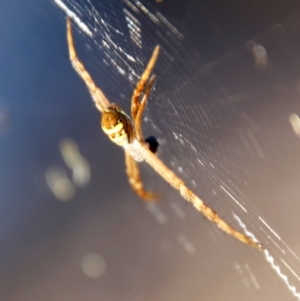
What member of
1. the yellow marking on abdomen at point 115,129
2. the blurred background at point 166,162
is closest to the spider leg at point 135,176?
the blurred background at point 166,162

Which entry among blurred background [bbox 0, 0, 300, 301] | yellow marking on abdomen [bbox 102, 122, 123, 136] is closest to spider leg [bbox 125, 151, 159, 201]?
blurred background [bbox 0, 0, 300, 301]

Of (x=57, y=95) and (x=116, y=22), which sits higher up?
(x=116, y=22)

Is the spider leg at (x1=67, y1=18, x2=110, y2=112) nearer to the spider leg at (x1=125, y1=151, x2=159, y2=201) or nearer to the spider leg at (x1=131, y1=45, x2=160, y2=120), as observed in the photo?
the spider leg at (x1=131, y1=45, x2=160, y2=120)

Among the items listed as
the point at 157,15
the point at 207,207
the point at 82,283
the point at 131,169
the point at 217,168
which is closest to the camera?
the point at 207,207

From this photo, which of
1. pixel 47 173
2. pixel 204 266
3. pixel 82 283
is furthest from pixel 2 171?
pixel 204 266

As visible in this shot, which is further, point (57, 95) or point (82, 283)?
point (57, 95)

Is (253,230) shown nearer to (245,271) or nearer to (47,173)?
(245,271)
